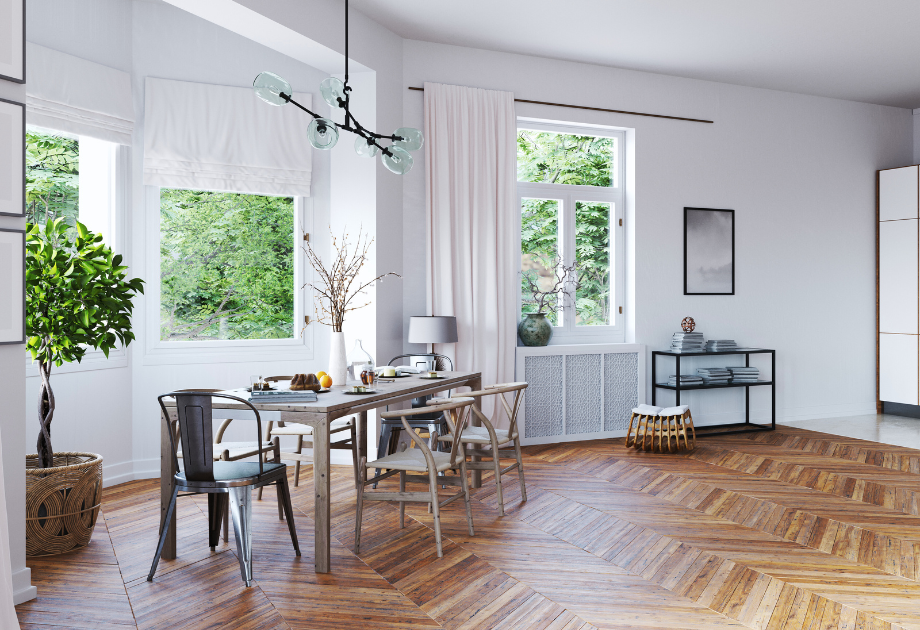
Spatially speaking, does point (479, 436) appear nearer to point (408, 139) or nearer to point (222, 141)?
point (408, 139)

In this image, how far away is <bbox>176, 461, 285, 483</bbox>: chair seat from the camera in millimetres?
3189

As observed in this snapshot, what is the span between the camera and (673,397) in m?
6.88

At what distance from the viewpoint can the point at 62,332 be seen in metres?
3.64

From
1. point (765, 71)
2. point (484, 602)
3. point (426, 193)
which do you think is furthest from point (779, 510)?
point (765, 71)

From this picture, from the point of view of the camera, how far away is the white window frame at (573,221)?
6.52m

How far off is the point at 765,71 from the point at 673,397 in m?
3.14

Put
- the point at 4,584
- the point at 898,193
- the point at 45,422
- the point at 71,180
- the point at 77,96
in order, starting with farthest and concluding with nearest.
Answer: the point at 898,193 → the point at 71,180 → the point at 77,96 → the point at 45,422 → the point at 4,584

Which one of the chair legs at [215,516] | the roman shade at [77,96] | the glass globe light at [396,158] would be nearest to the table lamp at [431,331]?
the glass globe light at [396,158]

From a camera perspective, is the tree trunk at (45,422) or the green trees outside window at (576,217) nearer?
the tree trunk at (45,422)

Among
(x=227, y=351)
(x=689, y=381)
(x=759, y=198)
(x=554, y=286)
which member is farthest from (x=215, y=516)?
(x=759, y=198)

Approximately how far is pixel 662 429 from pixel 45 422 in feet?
15.0

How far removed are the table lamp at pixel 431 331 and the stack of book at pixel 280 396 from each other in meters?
1.76

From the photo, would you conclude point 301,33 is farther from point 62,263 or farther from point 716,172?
point 716,172

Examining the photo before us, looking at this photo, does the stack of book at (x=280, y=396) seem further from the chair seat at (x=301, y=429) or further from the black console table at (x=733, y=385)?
the black console table at (x=733, y=385)
